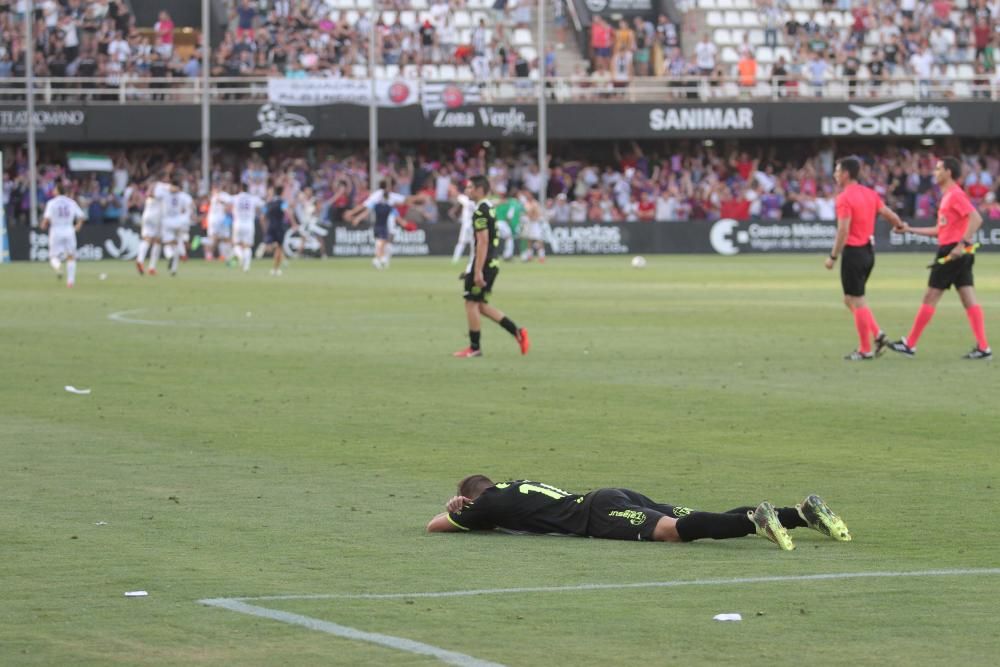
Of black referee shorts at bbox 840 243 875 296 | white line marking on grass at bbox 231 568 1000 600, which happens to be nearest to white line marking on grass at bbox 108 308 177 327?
black referee shorts at bbox 840 243 875 296

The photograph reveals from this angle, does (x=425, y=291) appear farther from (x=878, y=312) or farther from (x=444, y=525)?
(x=444, y=525)

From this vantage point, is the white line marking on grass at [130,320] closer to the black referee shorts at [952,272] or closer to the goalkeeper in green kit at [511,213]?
the black referee shorts at [952,272]

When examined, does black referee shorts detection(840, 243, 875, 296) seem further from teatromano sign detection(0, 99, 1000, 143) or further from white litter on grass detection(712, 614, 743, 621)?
teatromano sign detection(0, 99, 1000, 143)

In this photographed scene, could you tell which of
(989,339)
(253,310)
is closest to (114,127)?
(253,310)

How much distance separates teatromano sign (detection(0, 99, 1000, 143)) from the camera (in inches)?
2293

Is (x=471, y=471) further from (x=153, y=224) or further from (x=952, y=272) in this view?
(x=153, y=224)

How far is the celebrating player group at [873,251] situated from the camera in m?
20.6

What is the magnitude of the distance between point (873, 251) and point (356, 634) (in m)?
14.4

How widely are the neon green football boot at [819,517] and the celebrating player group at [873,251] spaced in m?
11.7

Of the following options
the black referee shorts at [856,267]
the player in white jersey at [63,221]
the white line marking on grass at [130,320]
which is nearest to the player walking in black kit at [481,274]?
the black referee shorts at [856,267]

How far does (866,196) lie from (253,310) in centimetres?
1291

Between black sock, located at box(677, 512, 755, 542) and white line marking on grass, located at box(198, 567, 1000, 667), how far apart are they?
648 mm

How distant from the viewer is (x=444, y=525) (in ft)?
31.8

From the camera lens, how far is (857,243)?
20938 mm
